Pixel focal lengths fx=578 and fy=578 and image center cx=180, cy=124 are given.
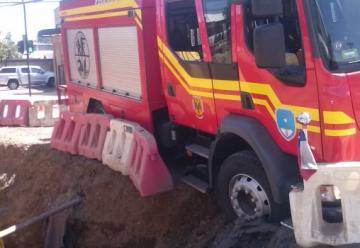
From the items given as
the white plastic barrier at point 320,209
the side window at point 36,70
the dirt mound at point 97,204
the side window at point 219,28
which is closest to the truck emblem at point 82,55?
the dirt mound at point 97,204

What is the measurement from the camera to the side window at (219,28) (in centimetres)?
552

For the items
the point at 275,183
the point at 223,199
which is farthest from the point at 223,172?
the point at 275,183

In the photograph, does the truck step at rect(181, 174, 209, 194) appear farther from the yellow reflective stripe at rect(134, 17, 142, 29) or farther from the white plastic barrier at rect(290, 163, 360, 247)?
the white plastic barrier at rect(290, 163, 360, 247)

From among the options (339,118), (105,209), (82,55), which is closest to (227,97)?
(339,118)

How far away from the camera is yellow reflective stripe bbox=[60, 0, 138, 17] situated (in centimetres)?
750

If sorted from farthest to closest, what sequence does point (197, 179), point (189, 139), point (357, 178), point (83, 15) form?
point (83, 15) < point (189, 139) < point (197, 179) < point (357, 178)

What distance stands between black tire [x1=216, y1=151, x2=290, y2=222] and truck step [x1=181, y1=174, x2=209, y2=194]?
403mm

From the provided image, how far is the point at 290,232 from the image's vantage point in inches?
191

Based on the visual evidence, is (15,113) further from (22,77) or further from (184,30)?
(22,77)

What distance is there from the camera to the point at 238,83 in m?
5.50

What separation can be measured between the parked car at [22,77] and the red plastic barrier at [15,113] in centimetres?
2587

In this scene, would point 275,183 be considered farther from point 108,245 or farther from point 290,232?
point 108,245

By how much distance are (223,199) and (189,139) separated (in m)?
1.50

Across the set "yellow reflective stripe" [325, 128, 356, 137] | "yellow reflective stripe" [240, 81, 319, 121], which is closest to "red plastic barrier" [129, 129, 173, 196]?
"yellow reflective stripe" [240, 81, 319, 121]
